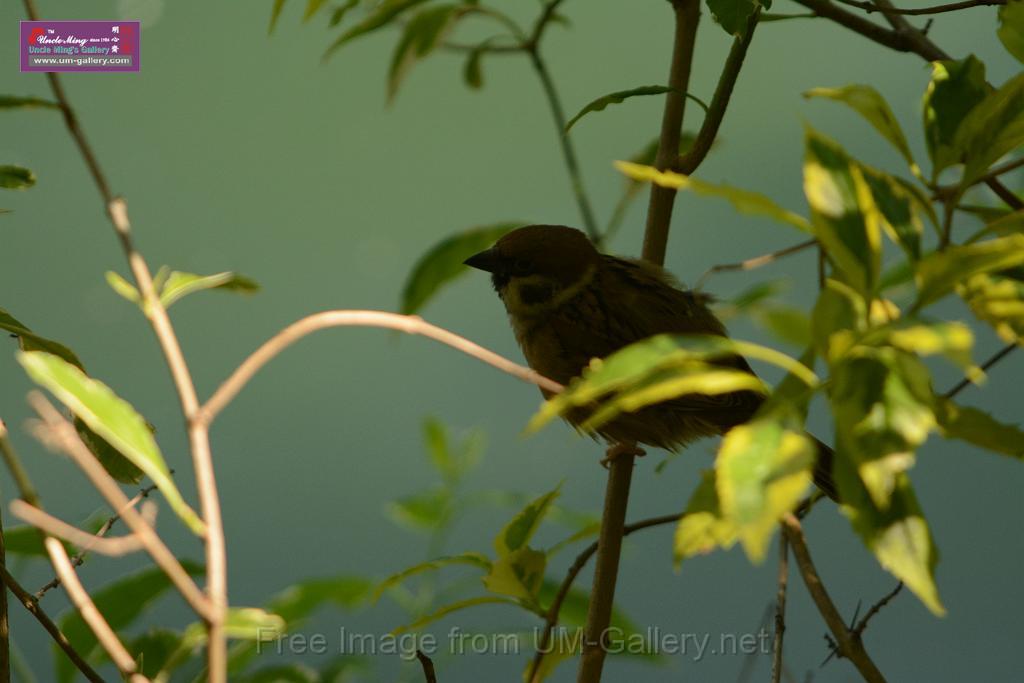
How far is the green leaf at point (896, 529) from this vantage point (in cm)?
37

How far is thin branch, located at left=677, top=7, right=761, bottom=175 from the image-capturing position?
2.29 ft

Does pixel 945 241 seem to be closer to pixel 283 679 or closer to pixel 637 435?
pixel 283 679

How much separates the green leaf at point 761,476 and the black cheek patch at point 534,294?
1.00 m

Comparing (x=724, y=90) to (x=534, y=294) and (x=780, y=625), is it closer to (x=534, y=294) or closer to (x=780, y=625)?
(x=780, y=625)

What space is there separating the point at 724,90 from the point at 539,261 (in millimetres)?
667

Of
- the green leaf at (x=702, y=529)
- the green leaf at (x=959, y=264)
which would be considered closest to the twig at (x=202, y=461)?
the green leaf at (x=702, y=529)

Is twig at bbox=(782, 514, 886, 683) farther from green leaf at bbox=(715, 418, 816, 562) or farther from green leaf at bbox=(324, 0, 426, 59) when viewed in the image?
green leaf at bbox=(324, 0, 426, 59)

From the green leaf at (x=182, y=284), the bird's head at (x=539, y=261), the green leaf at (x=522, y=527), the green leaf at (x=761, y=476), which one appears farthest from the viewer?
the bird's head at (x=539, y=261)

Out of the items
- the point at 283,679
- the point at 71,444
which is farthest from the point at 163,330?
the point at 283,679

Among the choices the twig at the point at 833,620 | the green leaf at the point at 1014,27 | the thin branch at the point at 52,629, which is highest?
the green leaf at the point at 1014,27

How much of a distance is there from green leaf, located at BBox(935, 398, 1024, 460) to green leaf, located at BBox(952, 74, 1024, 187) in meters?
0.12

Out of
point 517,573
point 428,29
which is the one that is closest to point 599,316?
point 428,29

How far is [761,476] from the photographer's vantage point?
1.16 feet

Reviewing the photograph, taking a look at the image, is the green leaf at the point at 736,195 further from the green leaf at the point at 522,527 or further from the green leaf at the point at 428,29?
the green leaf at the point at 428,29
